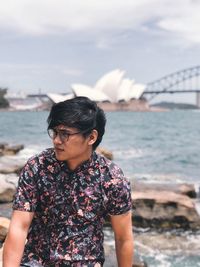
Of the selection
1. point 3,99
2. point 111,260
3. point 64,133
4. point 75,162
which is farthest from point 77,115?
point 3,99

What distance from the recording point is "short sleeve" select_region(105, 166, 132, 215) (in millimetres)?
1789

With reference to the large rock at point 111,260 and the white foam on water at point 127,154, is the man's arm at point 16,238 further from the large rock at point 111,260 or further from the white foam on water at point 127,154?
the white foam on water at point 127,154

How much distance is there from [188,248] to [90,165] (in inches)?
146

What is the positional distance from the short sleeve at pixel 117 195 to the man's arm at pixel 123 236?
0.03 meters

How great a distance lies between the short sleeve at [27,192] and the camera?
5.68 feet

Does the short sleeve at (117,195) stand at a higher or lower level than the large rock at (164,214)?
higher

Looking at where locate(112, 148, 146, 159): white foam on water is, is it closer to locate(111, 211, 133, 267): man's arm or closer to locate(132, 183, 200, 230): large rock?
locate(132, 183, 200, 230): large rock

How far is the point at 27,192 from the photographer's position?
1.74m

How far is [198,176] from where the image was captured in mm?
13734

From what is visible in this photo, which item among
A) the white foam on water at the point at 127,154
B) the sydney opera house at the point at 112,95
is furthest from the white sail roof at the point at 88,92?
the white foam on water at the point at 127,154

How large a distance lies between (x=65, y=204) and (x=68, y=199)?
0.9 inches

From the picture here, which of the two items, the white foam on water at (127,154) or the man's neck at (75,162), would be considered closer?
the man's neck at (75,162)

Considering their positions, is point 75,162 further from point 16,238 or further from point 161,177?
point 161,177

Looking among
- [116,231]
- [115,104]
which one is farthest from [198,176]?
[115,104]
